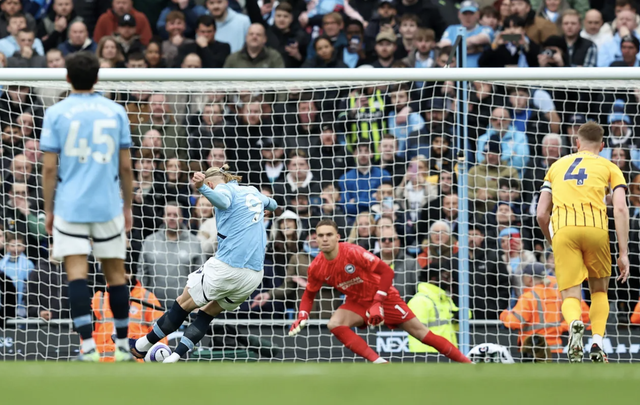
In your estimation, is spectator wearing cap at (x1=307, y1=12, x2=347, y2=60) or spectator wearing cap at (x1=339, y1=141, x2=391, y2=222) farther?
spectator wearing cap at (x1=307, y1=12, x2=347, y2=60)

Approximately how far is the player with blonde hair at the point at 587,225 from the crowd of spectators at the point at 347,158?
1.69m

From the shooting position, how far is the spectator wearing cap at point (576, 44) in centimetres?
1143

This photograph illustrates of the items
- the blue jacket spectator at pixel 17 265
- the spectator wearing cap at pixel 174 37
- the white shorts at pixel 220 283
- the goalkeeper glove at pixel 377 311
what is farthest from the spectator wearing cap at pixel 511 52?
the blue jacket spectator at pixel 17 265

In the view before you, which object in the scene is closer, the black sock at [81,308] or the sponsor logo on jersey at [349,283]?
the black sock at [81,308]

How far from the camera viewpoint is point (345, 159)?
10086 millimetres

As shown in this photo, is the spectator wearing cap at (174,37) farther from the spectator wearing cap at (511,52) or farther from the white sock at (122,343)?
the white sock at (122,343)

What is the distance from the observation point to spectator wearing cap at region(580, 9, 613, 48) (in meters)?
11.6

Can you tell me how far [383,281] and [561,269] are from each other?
164cm

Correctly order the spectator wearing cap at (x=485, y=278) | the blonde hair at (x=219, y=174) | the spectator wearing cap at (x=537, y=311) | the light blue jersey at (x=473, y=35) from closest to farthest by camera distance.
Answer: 1. the blonde hair at (x=219, y=174)
2. the spectator wearing cap at (x=537, y=311)
3. the spectator wearing cap at (x=485, y=278)
4. the light blue jersey at (x=473, y=35)

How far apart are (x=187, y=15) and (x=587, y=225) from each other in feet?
21.9

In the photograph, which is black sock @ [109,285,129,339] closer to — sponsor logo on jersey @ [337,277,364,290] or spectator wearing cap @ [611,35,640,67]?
sponsor logo on jersey @ [337,277,364,290]

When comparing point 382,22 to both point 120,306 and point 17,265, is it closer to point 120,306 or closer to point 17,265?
Result: point 17,265

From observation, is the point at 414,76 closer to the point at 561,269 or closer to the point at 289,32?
the point at 561,269

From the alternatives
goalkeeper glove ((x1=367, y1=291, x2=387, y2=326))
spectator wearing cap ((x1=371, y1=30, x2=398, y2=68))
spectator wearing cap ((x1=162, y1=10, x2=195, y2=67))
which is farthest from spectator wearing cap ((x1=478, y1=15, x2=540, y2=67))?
goalkeeper glove ((x1=367, y1=291, x2=387, y2=326))
